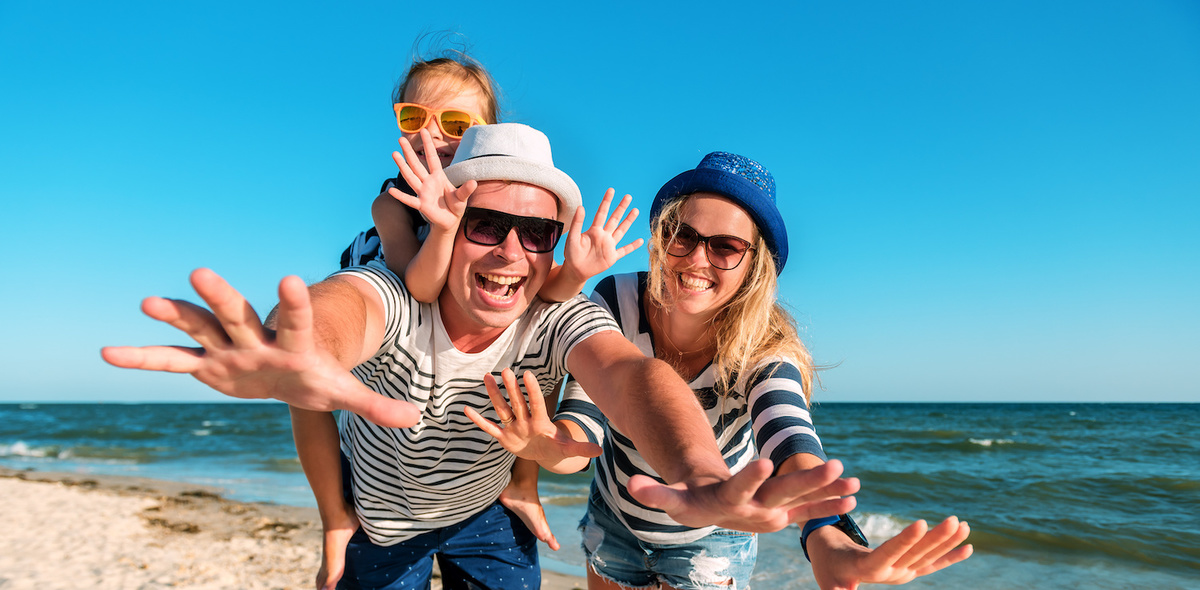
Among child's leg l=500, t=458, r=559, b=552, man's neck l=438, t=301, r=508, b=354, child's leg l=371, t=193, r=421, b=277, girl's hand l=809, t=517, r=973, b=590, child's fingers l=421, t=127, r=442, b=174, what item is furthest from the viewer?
child's leg l=500, t=458, r=559, b=552

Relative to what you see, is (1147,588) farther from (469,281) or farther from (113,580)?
(113,580)

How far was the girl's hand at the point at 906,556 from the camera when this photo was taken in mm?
1668

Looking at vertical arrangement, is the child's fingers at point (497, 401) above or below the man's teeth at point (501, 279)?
below

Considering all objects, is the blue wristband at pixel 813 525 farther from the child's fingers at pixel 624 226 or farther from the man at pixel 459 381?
the child's fingers at pixel 624 226

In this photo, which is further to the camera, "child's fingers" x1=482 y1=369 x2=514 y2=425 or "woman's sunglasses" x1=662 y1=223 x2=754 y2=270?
"woman's sunglasses" x1=662 y1=223 x2=754 y2=270

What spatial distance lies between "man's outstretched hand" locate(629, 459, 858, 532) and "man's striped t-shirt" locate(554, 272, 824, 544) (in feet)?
2.59

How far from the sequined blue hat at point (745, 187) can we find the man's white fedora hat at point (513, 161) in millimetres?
636

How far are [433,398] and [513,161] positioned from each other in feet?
3.18

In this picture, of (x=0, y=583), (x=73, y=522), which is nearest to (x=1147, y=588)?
(x=0, y=583)

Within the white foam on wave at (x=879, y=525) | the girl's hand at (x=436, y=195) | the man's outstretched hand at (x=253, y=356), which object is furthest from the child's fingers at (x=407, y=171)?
the white foam on wave at (x=879, y=525)

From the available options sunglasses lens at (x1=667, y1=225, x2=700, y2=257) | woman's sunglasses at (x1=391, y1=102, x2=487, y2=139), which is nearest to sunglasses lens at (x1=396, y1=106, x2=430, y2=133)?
woman's sunglasses at (x1=391, y1=102, x2=487, y2=139)

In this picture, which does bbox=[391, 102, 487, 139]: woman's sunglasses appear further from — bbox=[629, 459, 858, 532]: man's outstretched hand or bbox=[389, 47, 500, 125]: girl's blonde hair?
bbox=[629, 459, 858, 532]: man's outstretched hand

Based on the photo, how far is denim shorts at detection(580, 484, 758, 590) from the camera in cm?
298

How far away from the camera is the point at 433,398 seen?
2471mm
